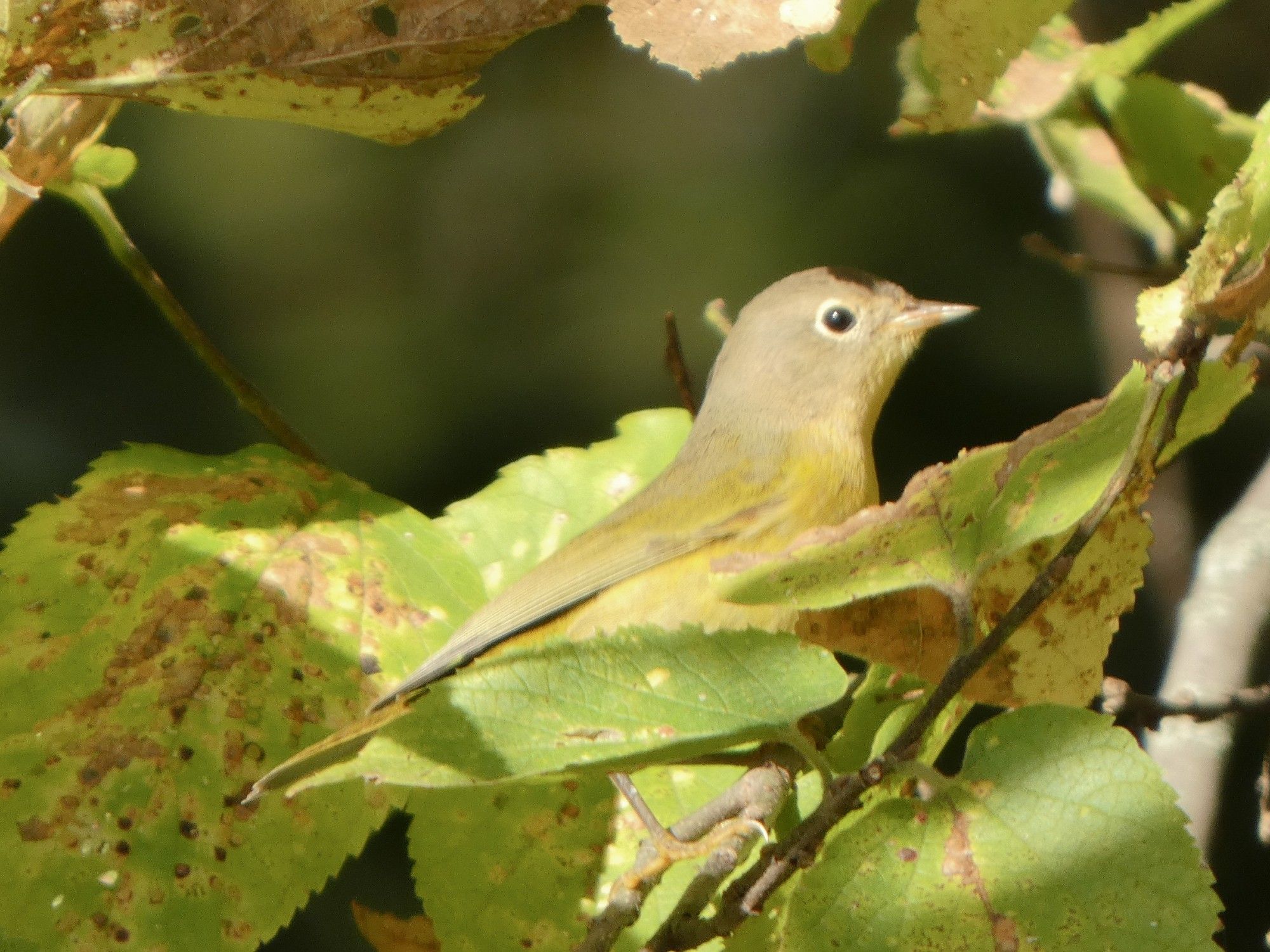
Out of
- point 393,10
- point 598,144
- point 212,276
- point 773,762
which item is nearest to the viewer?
point 773,762

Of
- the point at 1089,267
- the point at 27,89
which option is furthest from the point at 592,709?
the point at 1089,267

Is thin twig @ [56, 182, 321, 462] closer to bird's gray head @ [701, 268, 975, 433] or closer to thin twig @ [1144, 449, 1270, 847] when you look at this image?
bird's gray head @ [701, 268, 975, 433]

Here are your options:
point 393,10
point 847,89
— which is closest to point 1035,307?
point 847,89

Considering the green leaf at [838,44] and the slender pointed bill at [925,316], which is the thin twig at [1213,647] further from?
the green leaf at [838,44]

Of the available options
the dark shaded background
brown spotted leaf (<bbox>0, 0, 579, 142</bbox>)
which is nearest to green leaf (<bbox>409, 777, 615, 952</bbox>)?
brown spotted leaf (<bbox>0, 0, 579, 142</bbox>)

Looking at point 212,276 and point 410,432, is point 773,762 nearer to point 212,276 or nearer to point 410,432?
point 410,432

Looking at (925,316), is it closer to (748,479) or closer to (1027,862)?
(748,479)

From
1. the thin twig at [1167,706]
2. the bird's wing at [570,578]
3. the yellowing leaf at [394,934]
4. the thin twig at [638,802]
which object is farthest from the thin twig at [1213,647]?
the yellowing leaf at [394,934]
